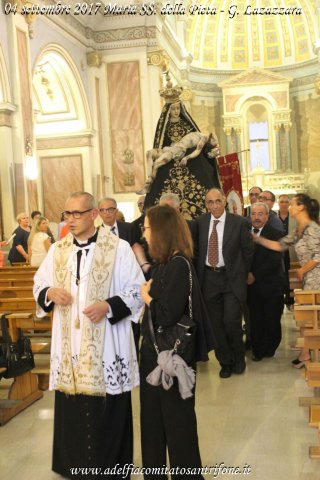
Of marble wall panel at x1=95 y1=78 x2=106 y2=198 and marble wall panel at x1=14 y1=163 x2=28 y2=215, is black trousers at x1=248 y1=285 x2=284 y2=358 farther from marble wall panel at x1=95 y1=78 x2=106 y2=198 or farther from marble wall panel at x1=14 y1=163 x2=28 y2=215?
marble wall panel at x1=95 y1=78 x2=106 y2=198

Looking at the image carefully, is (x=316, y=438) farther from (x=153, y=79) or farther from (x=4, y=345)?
(x=153, y=79)

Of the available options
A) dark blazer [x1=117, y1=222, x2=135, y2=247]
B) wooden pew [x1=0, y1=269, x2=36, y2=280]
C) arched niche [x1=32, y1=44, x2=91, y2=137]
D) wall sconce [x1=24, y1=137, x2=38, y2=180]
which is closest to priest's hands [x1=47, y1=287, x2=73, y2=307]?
dark blazer [x1=117, y1=222, x2=135, y2=247]

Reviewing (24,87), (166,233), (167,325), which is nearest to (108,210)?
(166,233)

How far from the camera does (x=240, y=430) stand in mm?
4406

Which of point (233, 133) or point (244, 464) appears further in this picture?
point (233, 133)

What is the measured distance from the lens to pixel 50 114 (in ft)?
57.2

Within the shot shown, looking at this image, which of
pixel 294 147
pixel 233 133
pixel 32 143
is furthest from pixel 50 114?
pixel 294 147

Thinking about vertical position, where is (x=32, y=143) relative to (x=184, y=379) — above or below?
above

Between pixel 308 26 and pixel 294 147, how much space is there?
468 cm

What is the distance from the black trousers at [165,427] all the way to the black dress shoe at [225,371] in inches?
98.4

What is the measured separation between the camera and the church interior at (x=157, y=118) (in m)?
4.43

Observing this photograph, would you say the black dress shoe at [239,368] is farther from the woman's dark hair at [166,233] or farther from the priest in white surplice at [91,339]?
the woman's dark hair at [166,233]

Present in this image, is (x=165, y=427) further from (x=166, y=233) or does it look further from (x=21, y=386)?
(x=21, y=386)

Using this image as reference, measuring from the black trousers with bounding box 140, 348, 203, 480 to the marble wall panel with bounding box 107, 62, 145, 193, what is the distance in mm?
14338
